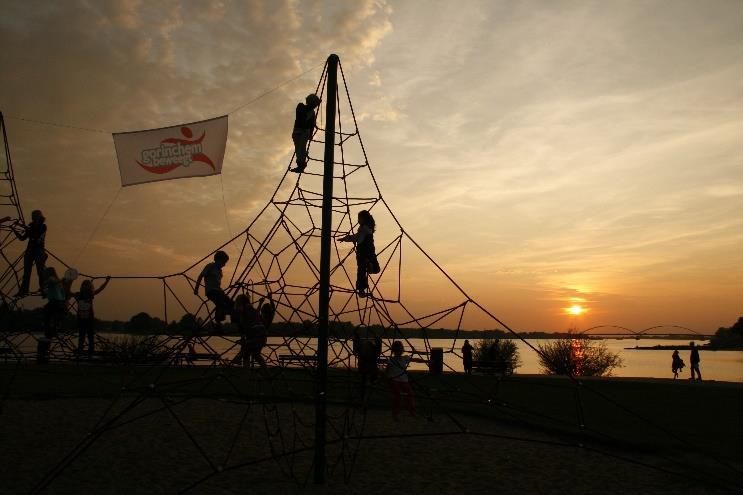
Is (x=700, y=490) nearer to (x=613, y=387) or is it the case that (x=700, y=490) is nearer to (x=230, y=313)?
(x=230, y=313)

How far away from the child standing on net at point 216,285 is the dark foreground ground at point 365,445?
3.87 feet

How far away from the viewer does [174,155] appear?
37.4 feet

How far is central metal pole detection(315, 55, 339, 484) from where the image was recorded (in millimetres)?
9047

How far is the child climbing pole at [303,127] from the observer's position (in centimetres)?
999

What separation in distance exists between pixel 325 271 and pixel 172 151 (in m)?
4.54

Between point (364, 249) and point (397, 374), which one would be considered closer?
point (364, 249)

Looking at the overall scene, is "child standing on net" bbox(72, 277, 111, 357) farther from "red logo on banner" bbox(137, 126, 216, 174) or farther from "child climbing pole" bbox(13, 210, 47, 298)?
"red logo on banner" bbox(137, 126, 216, 174)

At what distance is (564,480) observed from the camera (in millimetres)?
10078

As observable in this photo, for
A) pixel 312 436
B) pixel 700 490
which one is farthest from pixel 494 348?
pixel 700 490

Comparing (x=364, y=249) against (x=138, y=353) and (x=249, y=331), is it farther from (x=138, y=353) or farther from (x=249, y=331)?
(x=138, y=353)

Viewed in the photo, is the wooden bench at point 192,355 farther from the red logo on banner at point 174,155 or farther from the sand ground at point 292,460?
the red logo on banner at point 174,155

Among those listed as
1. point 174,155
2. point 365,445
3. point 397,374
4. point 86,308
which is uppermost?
point 174,155

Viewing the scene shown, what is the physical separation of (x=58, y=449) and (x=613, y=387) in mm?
19129

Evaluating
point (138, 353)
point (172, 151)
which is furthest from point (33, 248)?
point (172, 151)
